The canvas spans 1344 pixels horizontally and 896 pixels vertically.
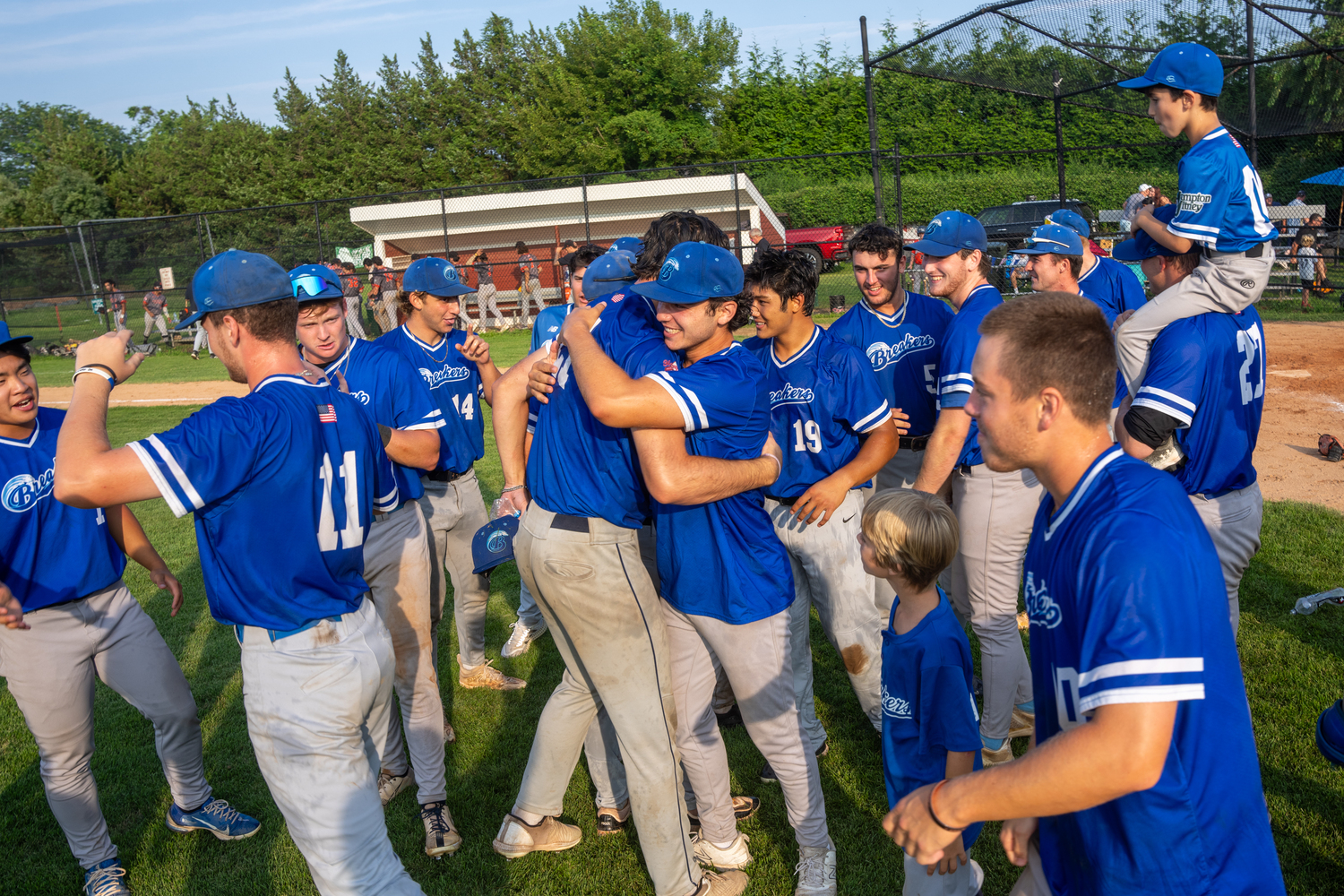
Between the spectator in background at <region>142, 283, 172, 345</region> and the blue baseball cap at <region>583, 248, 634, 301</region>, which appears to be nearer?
the blue baseball cap at <region>583, 248, 634, 301</region>

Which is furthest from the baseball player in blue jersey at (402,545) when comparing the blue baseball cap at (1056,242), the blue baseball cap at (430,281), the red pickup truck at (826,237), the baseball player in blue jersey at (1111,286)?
the red pickup truck at (826,237)

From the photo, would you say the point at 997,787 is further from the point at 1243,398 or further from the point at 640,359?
the point at 1243,398

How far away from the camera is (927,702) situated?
8.96ft

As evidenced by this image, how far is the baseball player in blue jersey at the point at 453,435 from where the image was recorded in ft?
16.7

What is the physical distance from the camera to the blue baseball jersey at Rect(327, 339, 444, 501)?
181 inches

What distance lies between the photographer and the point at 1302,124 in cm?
1438

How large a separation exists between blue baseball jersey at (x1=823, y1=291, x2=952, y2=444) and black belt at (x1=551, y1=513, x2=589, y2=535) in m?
2.28

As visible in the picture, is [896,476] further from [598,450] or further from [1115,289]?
[598,450]

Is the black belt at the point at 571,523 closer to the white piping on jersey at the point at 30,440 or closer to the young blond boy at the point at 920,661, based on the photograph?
the young blond boy at the point at 920,661

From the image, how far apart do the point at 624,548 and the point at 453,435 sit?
2.28 meters

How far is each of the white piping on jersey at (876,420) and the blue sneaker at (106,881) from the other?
12.4 ft

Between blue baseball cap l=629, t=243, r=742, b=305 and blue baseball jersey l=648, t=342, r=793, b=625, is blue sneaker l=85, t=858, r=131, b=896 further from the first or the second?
blue baseball cap l=629, t=243, r=742, b=305

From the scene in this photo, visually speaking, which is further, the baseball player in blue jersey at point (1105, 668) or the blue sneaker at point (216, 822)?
the blue sneaker at point (216, 822)

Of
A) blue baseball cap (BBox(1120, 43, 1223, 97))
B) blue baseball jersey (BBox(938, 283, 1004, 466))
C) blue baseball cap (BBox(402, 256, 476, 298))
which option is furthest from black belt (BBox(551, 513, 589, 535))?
blue baseball cap (BBox(1120, 43, 1223, 97))
